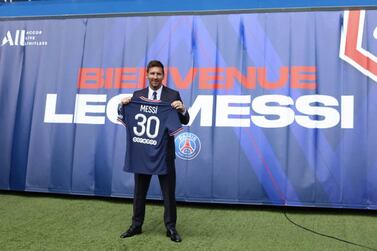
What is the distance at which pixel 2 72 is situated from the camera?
15.1ft

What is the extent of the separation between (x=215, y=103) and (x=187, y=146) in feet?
1.74

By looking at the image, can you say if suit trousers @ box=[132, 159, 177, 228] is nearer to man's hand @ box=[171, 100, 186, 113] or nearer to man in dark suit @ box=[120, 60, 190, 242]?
man in dark suit @ box=[120, 60, 190, 242]

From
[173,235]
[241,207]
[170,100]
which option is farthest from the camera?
[241,207]

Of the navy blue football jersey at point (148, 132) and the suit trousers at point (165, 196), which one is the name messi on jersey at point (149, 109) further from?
the suit trousers at point (165, 196)

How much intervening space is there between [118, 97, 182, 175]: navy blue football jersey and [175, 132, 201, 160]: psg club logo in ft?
3.72

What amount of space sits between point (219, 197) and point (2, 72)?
2.89 m

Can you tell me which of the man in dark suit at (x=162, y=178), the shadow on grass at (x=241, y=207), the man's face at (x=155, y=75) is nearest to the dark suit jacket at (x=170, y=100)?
the man in dark suit at (x=162, y=178)

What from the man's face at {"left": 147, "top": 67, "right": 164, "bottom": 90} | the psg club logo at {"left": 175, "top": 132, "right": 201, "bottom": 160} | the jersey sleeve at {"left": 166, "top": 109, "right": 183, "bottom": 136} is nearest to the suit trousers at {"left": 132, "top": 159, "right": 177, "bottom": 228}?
the jersey sleeve at {"left": 166, "top": 109, "right": 183, "bottom": 136}

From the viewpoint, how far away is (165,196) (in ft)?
9.61

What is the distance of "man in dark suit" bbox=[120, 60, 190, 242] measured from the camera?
9.50 feet

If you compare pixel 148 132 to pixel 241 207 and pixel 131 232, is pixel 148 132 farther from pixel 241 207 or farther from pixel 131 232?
pixel 241 207

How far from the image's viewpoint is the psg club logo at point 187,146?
4.05 meters

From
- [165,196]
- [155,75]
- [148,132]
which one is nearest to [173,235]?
[165,196]

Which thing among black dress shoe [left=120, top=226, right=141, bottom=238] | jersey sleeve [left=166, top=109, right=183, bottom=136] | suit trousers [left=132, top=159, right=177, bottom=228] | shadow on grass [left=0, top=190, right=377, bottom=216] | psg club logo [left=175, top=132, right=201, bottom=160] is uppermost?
jersey sleeve [left=166, top=109, right=183, bottom=136]
